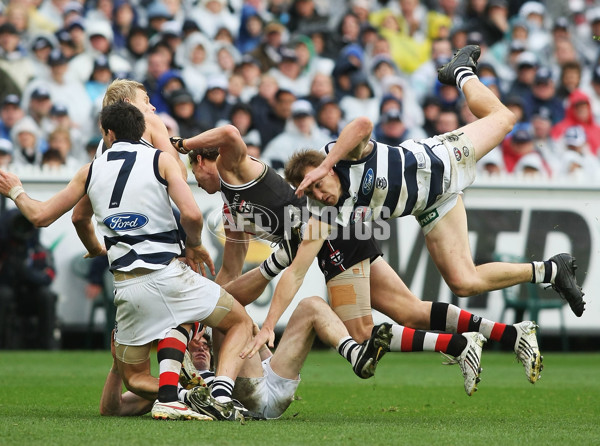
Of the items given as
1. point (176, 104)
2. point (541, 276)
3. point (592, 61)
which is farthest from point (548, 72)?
point (541, 276)

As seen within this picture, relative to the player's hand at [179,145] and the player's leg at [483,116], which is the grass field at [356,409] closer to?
the player's hand at [179,145]

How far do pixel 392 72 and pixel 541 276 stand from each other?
9.46 meters

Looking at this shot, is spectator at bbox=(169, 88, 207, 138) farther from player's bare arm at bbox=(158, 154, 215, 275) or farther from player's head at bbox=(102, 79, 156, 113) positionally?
player's bare arm at bbox=(158, 154, 215, 275)

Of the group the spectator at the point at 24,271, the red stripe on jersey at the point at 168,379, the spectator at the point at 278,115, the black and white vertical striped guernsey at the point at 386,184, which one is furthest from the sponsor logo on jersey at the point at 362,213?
the spectator at the point at 278,115

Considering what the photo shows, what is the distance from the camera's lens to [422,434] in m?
5.97

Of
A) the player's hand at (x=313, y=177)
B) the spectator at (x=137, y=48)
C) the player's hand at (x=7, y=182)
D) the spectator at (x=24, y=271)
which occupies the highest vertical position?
the spectator at (x=137, y=48)

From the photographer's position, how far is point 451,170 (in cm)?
766

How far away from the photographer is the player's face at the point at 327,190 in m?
6.91

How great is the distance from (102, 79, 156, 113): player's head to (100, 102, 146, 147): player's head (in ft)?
2.20

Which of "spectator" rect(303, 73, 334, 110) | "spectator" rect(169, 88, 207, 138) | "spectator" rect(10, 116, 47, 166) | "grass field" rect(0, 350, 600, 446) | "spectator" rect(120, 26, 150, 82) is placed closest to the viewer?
"grass field" rect(0, 350, 600, 446)

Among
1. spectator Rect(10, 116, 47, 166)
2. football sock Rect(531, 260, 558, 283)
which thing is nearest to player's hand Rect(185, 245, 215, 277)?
football sock Rect(531, 260, 558, 283)

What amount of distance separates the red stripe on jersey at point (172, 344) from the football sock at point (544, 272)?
286cm

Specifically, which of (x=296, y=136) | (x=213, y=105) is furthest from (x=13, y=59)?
(x=296, y=136)

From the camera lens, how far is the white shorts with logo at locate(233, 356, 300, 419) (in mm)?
6953
